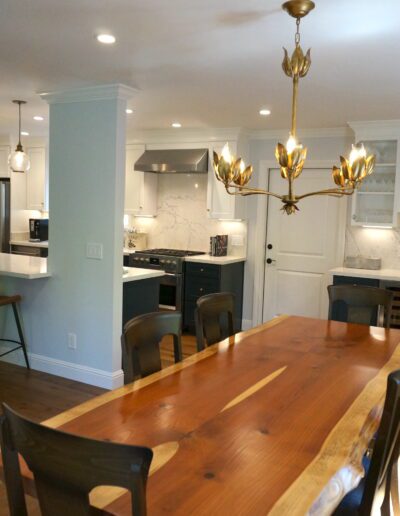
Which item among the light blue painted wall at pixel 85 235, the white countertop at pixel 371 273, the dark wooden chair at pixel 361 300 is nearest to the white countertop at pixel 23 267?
the light blue painted wall at pixel 85 235

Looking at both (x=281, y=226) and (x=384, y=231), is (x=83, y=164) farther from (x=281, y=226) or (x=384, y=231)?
(x=384, y=231)

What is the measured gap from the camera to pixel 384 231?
16.9 feet

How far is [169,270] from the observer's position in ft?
18.8

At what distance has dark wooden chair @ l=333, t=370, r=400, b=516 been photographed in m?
1.46

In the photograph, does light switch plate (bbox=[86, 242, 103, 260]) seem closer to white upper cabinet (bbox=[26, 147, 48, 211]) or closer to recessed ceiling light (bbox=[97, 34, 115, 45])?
recessed ceiling light (bbox=[97, 34, 115, 45])

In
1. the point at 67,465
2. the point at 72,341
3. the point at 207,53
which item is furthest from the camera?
the point at 72,341

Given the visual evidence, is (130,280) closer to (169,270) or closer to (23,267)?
(23,267)

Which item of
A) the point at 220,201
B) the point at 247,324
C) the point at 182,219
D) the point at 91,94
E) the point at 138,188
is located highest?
the point at 91,94

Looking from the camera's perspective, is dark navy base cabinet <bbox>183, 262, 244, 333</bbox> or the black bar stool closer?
the black bar stool

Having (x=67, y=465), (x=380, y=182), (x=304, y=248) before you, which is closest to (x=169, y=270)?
(x=304, y=248)

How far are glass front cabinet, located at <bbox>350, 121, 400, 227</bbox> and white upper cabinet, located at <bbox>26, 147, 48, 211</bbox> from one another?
4.15 metres

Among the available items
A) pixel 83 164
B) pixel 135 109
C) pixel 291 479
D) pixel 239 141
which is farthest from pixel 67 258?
pixel 291 479

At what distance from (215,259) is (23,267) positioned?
2112 mm

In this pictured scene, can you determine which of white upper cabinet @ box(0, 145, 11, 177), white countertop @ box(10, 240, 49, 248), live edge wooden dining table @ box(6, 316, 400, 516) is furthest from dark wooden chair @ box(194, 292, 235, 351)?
white upper cabinet @ box(0, 145, 11, 177)
